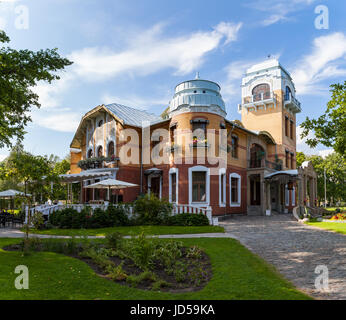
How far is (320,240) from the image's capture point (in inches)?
412

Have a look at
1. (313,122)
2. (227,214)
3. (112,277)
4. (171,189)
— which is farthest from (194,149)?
(112,277)

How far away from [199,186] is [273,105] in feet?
42.6

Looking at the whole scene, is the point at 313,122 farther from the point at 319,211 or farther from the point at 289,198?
the point at 289,198

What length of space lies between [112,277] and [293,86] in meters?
28.6

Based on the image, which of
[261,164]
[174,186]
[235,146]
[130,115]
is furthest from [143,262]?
[261,164]

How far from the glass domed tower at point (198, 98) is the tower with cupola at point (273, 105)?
896 cm

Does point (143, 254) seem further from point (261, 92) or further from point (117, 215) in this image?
point (261, 92)

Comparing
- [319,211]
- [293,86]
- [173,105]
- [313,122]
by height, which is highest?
[293,86]

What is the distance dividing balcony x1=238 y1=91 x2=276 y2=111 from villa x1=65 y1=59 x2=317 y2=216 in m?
0.09

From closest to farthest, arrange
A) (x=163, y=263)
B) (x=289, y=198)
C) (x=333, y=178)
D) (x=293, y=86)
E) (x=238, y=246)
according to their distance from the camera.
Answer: (x=163, y=263), (x=238, y=246), (x=289, y=198), (x=293, y=86), (x=333, y=178)

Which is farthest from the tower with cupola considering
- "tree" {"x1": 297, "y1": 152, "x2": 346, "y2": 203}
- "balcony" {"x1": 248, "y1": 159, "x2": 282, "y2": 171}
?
"tree" {"x1": 297, "y1": 152, "x2": 346, "y2": 203}

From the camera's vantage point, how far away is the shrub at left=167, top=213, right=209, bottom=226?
1531 cm

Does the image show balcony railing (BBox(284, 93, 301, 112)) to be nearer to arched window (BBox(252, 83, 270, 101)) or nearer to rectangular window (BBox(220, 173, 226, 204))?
arched window (BBox(252, 83, 270, 101))

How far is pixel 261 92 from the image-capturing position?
27.7m
